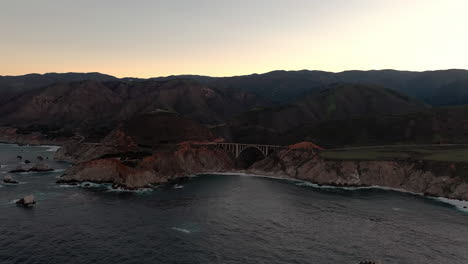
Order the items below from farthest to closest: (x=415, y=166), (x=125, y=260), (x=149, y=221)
Result: (x=415, y=166), (x=149, y=221), (x=125, y=260)

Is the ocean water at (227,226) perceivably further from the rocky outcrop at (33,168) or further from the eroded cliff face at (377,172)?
the rocky outcrop at (33,168)

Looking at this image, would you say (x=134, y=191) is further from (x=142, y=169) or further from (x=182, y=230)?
(x=182, y=230)

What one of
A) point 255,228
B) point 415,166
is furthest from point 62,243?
point 415,166

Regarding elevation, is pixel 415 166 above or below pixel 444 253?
above

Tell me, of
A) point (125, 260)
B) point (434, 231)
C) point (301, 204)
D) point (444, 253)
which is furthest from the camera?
point (301, 204)

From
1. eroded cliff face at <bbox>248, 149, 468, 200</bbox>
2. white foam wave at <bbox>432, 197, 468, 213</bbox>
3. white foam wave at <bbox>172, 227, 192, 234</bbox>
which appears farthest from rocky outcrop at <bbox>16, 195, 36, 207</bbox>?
white foam wave at <bbox>432, 197, 468, 213</bbox>

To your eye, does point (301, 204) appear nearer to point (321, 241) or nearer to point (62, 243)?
point (321, 241)

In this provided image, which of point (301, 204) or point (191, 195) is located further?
point (191, 195)
